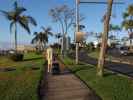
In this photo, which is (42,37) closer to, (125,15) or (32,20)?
(125,15)

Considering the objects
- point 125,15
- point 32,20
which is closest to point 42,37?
point 125,15

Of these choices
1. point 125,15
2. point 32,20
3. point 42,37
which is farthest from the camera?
point 42,37

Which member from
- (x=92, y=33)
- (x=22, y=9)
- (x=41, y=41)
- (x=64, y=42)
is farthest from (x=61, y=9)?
(x=92, y=33)

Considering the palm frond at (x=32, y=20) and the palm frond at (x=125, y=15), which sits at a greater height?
the palm frond at (x=125, y=15)

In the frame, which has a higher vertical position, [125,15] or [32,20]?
[125,15]

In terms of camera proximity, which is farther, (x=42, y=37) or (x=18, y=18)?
(x=42, y=37)

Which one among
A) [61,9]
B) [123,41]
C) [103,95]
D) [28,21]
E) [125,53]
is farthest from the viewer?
[123,41]

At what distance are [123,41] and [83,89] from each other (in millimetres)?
122308

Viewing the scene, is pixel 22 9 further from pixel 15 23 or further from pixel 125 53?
pixel 125 53

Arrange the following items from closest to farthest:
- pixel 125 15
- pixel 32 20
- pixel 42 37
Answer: pixel 32 20 < pixel 125 15 < pixel 42 37

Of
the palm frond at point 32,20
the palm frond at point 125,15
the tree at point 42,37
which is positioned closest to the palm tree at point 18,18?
the palm frond at point 32,20

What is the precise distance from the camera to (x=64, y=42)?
4650 centimetres

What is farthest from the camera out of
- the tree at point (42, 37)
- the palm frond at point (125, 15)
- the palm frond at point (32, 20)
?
the tree at point (42, 37)

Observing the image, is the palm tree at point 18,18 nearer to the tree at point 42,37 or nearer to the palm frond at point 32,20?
the palm frond at point 32,20
